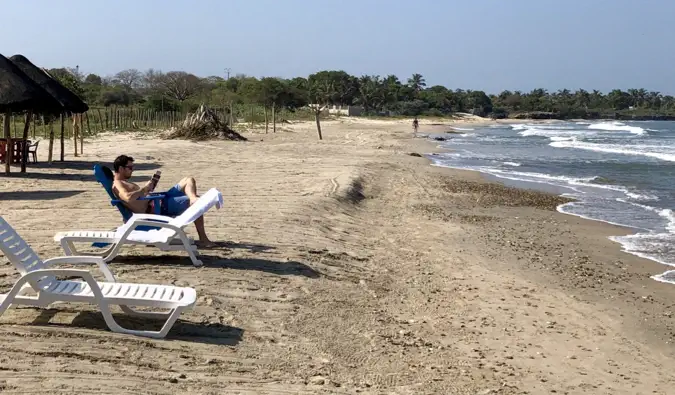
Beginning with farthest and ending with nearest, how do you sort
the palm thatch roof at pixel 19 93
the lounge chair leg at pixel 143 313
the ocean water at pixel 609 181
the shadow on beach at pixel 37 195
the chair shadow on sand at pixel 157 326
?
the palm thatch roof at pixel 19 93, the ocean water at pixel 609 181, the shadow on beach at pixel 37 195, the lounge chair leg at pixel 143 313, the chair shadow on sand at pixel 157 326

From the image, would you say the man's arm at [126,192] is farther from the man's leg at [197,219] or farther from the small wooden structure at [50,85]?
the small wooden structure at [50,85]

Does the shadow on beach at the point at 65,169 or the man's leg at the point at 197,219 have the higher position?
the man's leg at the point at 197,219

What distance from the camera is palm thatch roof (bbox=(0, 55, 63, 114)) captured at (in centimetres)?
1297

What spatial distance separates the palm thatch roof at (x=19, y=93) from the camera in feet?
42.5

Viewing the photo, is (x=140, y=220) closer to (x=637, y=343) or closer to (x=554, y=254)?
(x=637, y=343)

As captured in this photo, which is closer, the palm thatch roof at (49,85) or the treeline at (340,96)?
the palm thatch roof at (49,85)

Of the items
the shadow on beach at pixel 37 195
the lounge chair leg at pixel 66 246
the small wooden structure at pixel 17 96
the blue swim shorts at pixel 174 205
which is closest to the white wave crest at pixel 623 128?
the small wooden structure at pixel 17 96

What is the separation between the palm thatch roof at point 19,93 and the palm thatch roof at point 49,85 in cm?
96

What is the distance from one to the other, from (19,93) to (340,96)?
75.6 metres

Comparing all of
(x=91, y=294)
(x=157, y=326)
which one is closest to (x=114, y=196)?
(x=157, y=326)

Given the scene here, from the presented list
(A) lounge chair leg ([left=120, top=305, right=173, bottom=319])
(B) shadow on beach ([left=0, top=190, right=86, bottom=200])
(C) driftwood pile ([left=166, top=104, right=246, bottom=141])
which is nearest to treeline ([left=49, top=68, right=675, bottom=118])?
(C) driftwood pile ([left=166, top=104, right=246, bottom=141])

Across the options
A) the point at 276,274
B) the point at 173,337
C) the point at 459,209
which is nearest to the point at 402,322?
the point at 276,274

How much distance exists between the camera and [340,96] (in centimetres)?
A: 8769

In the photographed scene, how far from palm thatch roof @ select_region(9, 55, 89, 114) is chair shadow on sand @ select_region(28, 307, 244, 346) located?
10.8 m
